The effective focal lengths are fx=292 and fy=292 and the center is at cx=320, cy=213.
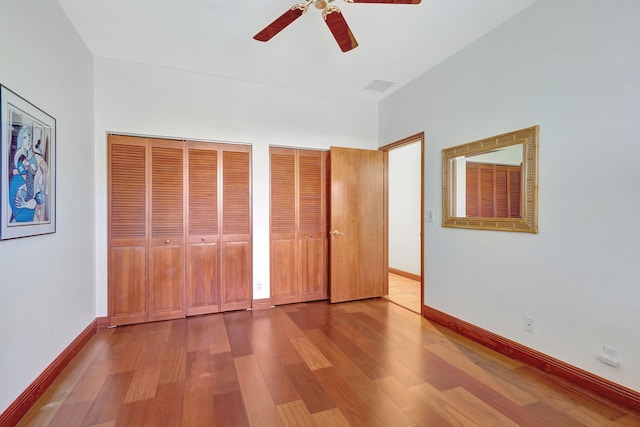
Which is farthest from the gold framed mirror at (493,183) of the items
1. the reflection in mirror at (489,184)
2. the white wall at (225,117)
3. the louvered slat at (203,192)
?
the louvered slat at (203,192)

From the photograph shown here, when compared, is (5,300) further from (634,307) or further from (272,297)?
(634,307)

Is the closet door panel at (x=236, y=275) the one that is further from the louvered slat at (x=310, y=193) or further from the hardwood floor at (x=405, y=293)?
the hardwood floor at (x=405, y=293)

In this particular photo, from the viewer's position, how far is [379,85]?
3750mm

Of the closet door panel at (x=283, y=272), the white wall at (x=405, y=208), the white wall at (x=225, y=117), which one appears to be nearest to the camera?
the white wall at (x=225, y=117)

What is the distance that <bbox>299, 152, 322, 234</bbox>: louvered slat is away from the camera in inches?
154

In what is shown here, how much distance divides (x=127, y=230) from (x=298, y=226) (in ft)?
6.37

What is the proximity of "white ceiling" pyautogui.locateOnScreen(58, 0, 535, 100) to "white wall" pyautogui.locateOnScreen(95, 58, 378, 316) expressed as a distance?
17 centimetres

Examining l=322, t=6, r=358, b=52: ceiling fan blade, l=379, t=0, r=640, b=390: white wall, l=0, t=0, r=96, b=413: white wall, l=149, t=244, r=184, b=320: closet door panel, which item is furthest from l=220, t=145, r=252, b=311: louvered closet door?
l=379, t=0, r=640, b=390: white wall

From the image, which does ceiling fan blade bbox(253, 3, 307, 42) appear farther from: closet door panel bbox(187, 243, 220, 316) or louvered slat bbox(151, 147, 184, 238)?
closet door panel bbox(187, 243, 220, 316)

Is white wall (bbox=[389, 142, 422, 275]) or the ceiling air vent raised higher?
the ceiling air vent

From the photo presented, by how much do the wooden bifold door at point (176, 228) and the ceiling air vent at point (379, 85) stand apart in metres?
1.75

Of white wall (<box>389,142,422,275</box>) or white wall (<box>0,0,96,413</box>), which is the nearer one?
white wall (<box>0,0,96,413</box>)

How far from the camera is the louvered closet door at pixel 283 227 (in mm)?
3764

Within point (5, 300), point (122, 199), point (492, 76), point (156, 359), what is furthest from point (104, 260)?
point (492, 76)
